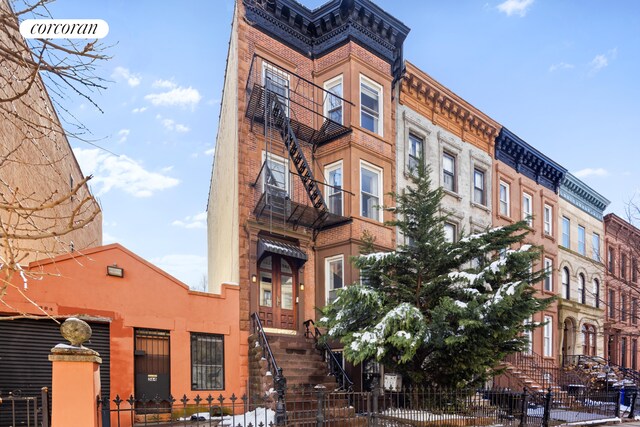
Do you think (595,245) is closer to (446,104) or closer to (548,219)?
(548,219)

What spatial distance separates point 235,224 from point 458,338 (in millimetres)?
7403

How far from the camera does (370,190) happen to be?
17.6 m

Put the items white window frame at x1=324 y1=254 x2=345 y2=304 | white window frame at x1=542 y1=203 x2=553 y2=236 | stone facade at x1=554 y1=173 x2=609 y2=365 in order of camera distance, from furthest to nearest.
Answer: stone facade at x1=554 y1=173 x2=609 y2=365
white window frame at x1=542 y1=203 x2=553 y2=236
white window frame at x1=324 y1=254 x2=345 y2=304

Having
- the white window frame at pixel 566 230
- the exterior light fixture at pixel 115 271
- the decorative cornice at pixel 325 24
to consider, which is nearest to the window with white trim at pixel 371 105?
the decorative cornice at pixel 325 24

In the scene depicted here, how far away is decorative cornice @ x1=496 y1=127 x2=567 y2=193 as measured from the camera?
24.2 meters

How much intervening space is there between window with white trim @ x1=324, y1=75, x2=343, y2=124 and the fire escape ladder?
1.96 meters

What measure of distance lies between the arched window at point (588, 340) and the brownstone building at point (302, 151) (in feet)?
56.8

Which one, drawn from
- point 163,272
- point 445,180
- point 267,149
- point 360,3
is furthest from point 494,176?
point 163,272

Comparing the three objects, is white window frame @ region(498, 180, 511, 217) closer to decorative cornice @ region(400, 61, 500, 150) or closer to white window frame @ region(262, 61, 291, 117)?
decorative cornice @ region(400, 61, 500, 150)

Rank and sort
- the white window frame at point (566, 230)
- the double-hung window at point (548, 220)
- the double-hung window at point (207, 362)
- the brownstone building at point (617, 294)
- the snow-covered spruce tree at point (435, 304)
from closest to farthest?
1. the snow-covered spruce tree at point (435, 304)
2. the double-hung window at point (207, 362)
3. the double-hung window at point (548, 220)
4. the white window frame at point (566, 230)
5. the brownstone building at point (617, 294)

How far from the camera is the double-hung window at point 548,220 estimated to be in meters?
26.8

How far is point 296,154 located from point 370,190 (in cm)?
312

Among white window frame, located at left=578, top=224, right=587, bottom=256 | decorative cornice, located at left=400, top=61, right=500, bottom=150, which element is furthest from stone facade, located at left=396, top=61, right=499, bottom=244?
→ white window frame, located at left=578, top=224, right=587, bottom=256

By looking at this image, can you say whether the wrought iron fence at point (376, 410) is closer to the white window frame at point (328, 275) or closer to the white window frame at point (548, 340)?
the white window frame at point (328, 275)
